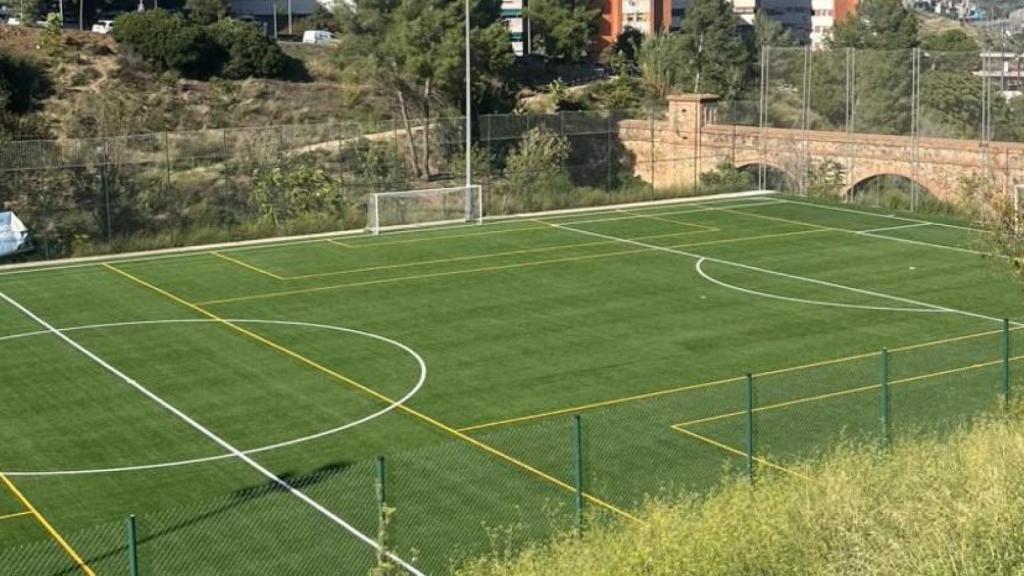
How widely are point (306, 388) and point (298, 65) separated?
56.1m

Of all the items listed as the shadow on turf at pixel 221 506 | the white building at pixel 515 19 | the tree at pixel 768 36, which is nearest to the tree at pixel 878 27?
the tree at pixel 768 36

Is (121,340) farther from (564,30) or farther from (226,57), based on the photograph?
(564,30)

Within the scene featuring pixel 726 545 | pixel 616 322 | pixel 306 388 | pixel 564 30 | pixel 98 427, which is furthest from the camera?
pixel 564 30

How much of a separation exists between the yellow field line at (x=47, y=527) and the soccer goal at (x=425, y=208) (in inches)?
915

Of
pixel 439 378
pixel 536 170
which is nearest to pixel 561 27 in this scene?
pixel 536 170

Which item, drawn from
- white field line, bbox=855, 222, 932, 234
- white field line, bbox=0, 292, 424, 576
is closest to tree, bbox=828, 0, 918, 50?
white field line, bbox=855, 222, 932, 234

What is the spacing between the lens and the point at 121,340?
29.9m

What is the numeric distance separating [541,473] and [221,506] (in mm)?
4326

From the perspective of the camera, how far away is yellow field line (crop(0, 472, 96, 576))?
17.6m

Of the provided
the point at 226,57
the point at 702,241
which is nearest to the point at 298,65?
Result: the point at 226,57

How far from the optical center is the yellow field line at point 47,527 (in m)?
17.6

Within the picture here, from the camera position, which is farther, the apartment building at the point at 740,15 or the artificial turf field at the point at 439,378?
the apartment building at the point at 740,15

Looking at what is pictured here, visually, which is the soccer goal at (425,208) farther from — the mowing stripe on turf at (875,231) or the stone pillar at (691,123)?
the stone pillar at (691,123)

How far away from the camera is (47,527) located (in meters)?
19.3
